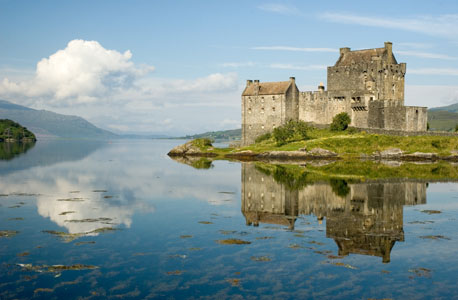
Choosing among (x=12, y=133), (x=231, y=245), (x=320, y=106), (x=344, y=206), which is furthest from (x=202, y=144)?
(x=12, y=133)

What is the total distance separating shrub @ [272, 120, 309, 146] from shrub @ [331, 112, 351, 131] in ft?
15.7

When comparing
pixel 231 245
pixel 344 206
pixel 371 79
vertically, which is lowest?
pixel 231 245

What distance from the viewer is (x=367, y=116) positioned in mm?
74938

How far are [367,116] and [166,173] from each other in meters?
39.0

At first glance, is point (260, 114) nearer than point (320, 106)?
No

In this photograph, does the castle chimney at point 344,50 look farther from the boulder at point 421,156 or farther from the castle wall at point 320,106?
the boulder at point 421,156

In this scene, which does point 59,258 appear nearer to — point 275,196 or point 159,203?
point 159,203

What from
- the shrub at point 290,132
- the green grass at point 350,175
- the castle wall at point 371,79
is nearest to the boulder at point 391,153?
Result: the castle wall at point 371,79

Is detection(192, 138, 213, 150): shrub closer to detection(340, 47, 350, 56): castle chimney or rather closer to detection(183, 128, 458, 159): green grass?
detection(183, 128, 458, 159): green grass

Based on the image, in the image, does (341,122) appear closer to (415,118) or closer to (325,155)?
(325,155)

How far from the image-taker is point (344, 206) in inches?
1056

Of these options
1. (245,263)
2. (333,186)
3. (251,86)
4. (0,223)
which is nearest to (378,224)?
(245,263)

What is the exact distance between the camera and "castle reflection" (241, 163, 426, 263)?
1953 centimetres

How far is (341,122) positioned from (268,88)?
47.5 ft
